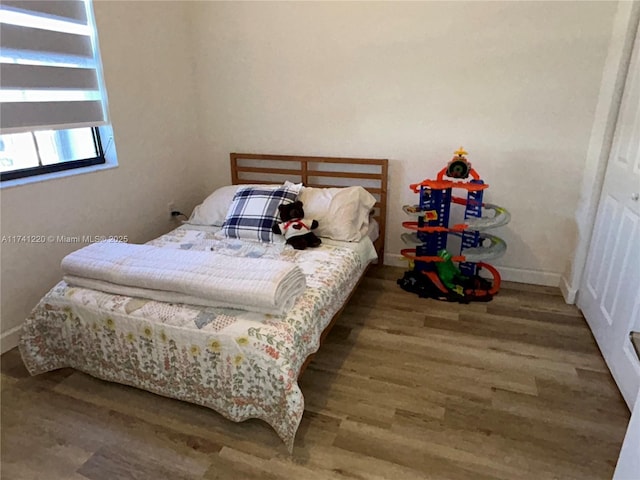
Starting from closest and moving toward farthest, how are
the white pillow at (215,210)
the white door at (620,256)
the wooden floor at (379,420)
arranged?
the wooden floor at (379,420) → the white door at (620,256) → the white pillow at (215,210)

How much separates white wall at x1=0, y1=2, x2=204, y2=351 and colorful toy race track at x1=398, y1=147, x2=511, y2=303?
192 centimetres

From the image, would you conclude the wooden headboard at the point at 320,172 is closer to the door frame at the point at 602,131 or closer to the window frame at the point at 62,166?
the window frame at the point at 62,166

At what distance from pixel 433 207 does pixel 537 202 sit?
0.74 m

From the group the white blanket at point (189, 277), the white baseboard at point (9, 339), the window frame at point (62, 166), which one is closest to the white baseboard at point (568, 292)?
the white blanket at point (189, 277)

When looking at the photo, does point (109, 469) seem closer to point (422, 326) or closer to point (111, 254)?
point (111, 254)

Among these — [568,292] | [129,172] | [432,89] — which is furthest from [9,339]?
[568,292]

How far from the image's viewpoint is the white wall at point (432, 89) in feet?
8.66

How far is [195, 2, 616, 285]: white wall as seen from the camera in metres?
2.64

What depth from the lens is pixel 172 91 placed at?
10.7 feet

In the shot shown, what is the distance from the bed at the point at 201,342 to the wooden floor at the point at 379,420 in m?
0.11

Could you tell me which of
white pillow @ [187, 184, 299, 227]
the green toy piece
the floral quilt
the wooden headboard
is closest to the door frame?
the green toy piece

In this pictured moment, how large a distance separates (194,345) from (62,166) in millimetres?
1680

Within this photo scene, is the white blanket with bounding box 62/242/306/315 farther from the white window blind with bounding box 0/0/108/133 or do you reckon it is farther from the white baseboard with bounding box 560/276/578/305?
the white baseboard with bounding box 560/276/578/305

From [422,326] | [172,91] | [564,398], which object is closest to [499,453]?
[564,398]
